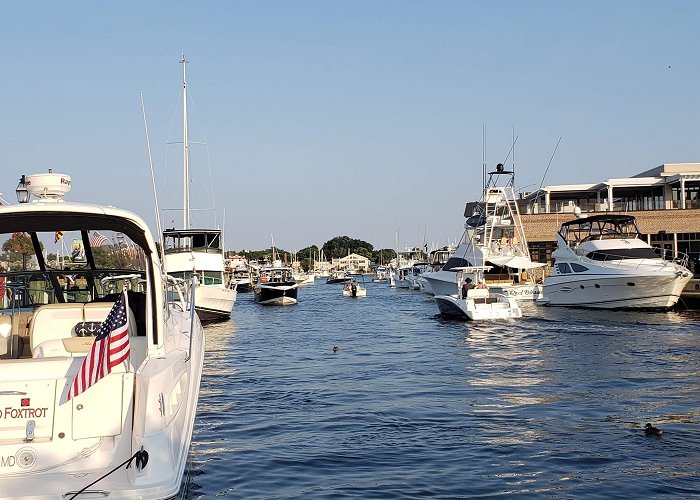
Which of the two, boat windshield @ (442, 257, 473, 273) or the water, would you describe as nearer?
the water

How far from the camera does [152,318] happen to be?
6836 mm

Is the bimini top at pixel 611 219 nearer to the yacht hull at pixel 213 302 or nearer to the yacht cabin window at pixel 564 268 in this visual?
the yacht cabin window at pixel 564 268

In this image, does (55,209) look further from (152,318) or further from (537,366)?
(537,366)

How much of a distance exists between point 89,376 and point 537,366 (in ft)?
45.3

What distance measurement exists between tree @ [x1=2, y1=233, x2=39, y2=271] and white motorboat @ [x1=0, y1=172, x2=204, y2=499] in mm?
802

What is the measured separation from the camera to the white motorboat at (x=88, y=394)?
527 cm

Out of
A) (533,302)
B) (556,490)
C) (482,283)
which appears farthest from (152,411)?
(533,302)

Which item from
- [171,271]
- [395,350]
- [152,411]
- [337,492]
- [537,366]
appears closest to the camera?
[152,411]

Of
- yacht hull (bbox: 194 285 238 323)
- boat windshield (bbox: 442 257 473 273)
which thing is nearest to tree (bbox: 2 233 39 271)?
yacht hull (bbox: 194 285 238 323)

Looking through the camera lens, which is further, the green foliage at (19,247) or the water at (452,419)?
the green foliage at (19,247)

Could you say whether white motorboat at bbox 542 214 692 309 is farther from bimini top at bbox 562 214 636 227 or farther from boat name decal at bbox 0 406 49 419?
boat name decal at bbox 0 406 49 419

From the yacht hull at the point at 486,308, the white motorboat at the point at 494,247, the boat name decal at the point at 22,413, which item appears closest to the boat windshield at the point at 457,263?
the white motorboat at the point at 494,247

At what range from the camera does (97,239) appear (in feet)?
32.1

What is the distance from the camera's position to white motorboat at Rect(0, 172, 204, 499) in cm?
527
